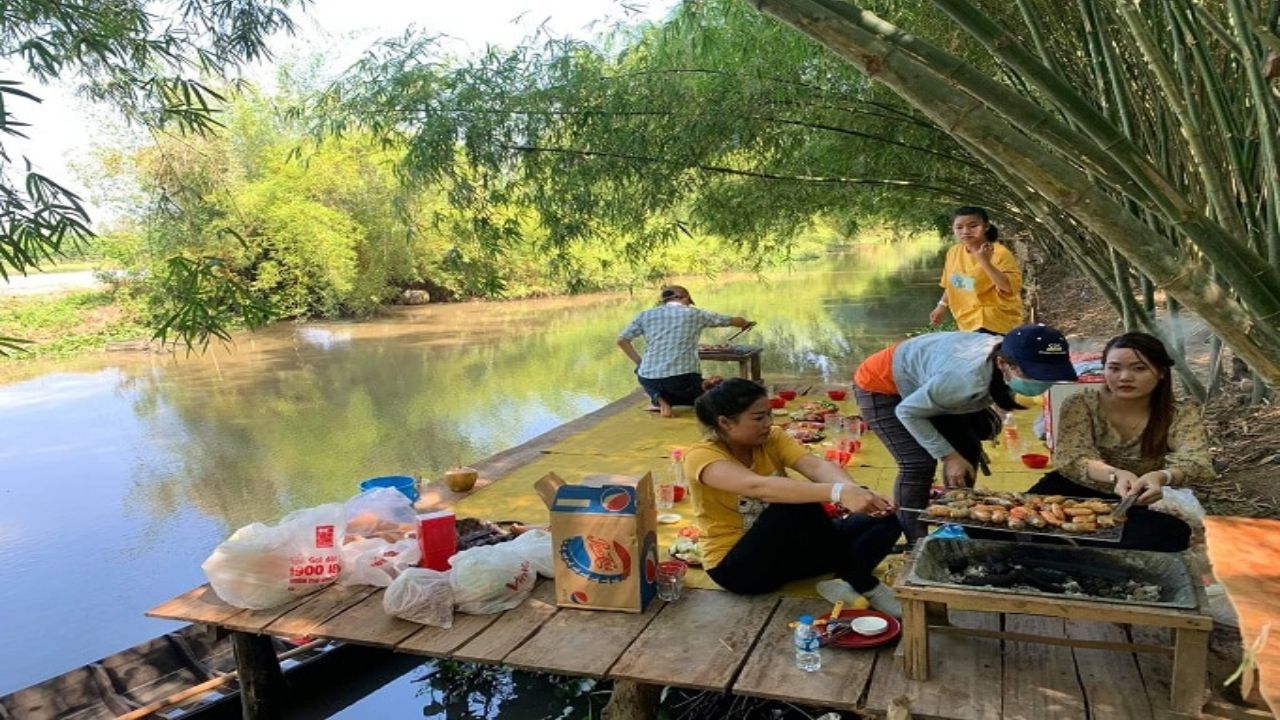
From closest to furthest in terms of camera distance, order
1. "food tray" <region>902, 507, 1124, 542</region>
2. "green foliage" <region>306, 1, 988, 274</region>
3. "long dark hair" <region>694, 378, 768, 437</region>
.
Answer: "food tray" <region>902, 507, 1124, 542</region>, "long dark hair" <region>694, 378, 768, 437</region>, "green foliage" <region>306, 1, 988, 274</region>

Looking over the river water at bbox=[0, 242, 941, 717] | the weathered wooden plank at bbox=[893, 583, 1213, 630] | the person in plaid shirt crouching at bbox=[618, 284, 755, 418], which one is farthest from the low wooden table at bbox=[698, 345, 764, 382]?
the weathered wooden plank at bbox=[893, 583, 1213, 630]

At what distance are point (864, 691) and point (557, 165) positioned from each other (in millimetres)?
4214

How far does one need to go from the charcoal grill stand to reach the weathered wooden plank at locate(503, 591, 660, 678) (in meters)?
0.88

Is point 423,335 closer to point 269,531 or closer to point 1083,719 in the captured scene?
point 269,531

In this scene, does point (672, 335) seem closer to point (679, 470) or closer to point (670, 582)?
point (679, 470)

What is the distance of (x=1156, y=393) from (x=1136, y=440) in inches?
6.7

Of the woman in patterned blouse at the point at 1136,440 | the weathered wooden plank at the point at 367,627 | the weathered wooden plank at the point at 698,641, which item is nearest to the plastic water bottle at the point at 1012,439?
the woman in patterned blouse at the point at 1136,440

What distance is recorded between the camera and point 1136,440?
2.78 metres

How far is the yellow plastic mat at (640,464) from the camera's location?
4285mm

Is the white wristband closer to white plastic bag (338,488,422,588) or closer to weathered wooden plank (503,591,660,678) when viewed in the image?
weathered wooden plank (503,591,660,678)

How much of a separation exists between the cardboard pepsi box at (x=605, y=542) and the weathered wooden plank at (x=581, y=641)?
0.04 metres

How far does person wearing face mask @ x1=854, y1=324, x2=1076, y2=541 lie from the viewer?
99.5 inches

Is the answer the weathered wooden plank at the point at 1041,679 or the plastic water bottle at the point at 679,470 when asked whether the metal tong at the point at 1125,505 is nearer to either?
the weathered wooden plank at the point at 1041,679

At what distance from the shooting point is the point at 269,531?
334 centimetres
